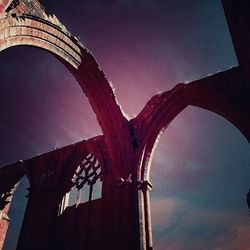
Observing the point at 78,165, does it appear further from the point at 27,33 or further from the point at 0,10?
the point at 0,10

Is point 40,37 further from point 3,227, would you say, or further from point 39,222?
point 3,227

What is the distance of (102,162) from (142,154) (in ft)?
4.66

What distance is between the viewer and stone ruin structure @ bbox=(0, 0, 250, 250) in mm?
4746

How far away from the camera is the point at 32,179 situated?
8891 millimetres

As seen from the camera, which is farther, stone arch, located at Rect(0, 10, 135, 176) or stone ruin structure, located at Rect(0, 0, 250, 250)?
stone ruin structure, located at Rect(0, 0, 250, 250)

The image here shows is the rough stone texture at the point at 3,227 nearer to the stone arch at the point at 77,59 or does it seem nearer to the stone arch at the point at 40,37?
the stone arch at the point at 77,59

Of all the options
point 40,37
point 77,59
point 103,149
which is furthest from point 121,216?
point 40,37

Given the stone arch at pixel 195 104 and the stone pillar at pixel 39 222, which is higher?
the stone arch at pixel 195 104

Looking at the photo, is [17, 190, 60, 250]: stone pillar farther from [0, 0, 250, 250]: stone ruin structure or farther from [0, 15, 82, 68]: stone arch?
[0, 15, 82, 68]: stone arch

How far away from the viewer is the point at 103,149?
24.8 ft

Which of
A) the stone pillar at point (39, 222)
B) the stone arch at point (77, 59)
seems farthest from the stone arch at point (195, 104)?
the stone pillar at point (39, 222)

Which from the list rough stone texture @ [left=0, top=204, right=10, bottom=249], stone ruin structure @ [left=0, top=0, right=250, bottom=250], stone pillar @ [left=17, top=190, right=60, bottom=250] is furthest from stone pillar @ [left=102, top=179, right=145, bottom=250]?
rough stone texture @ [left=0, top=204, right=10, bottom=249]

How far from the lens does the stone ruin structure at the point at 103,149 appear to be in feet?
15.6

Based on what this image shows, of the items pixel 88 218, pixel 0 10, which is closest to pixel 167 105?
pixel 88 218
